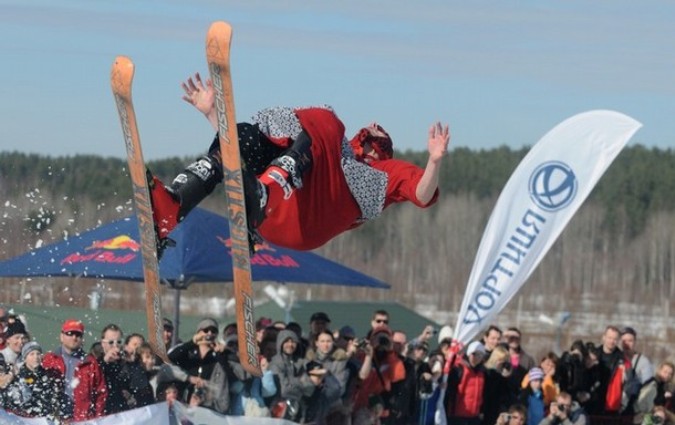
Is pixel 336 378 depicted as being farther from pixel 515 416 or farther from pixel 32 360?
pixel 32 360

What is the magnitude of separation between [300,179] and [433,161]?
66 cm

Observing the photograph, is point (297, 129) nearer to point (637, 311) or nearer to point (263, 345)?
point (263, 345)

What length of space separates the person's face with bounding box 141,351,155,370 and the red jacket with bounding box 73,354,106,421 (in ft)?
1.55

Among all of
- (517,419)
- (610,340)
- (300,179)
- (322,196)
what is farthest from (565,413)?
(300,179)

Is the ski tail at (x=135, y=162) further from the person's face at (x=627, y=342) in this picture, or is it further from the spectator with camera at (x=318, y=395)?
the person's face at (x=627, y=342)

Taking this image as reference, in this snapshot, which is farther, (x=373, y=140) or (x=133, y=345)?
(x=133, y=345)

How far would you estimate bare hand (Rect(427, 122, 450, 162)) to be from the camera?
664 centimetres

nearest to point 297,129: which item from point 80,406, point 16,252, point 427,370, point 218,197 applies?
point 80,406

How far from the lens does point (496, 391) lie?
35.3 feet

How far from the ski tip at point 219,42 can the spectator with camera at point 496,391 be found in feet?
16.2

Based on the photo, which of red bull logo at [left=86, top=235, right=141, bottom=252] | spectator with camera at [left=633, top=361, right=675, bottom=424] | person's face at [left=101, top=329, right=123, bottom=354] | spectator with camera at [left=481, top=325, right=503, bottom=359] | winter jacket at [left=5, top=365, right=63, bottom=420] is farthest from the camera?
spectator with camera at [left=633, top=361, right=675, bottom=424]

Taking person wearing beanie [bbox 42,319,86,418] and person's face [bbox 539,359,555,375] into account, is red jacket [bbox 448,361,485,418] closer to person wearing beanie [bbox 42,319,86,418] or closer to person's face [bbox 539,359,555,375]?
person's face [bbox 539,359,555,375]

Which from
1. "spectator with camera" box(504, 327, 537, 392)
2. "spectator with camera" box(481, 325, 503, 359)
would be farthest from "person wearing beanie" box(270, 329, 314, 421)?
"spectator with camera" box(481, 325, 503, 359)

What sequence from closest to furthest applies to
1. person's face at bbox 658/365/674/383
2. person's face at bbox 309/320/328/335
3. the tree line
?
person's face at bbox 309/320/328/335 → person's face at bbox 658/365/674/383 → the tree line
